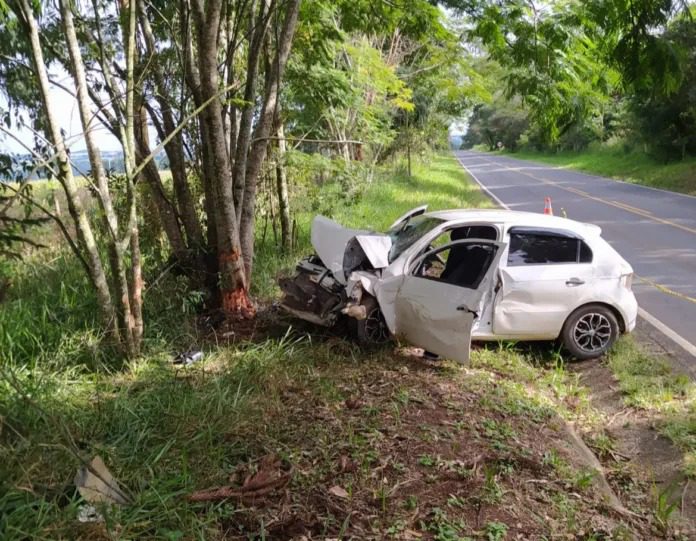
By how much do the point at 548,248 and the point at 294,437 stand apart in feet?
12.2

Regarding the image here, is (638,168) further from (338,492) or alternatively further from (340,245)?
(338,492)

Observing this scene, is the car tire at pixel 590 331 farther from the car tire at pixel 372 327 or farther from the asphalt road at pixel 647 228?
the car tire at pixel 372 327

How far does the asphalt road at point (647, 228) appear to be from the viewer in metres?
7.81

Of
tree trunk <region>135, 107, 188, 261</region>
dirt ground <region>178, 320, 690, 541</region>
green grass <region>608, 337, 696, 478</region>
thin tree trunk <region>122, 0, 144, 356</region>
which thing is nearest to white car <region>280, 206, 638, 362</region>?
green grass <region>608, 337, 696, 478</region>

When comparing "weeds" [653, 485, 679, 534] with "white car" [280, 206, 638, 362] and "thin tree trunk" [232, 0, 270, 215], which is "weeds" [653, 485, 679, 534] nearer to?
"white car" [280, 206, 638, 362]

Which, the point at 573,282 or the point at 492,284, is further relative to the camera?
the point at 573,282

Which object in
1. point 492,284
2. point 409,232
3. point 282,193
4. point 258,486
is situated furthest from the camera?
point 282,193

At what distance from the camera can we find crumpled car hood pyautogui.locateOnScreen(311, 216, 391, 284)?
6.22 meters

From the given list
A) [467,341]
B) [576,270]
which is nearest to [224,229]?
[467,341]

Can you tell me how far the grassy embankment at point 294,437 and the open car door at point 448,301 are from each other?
33 cm

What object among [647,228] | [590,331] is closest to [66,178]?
[590,331]

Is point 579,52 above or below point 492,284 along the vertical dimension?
above

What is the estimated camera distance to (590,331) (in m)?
6.37

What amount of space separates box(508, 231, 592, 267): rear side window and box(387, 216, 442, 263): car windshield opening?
91cm
